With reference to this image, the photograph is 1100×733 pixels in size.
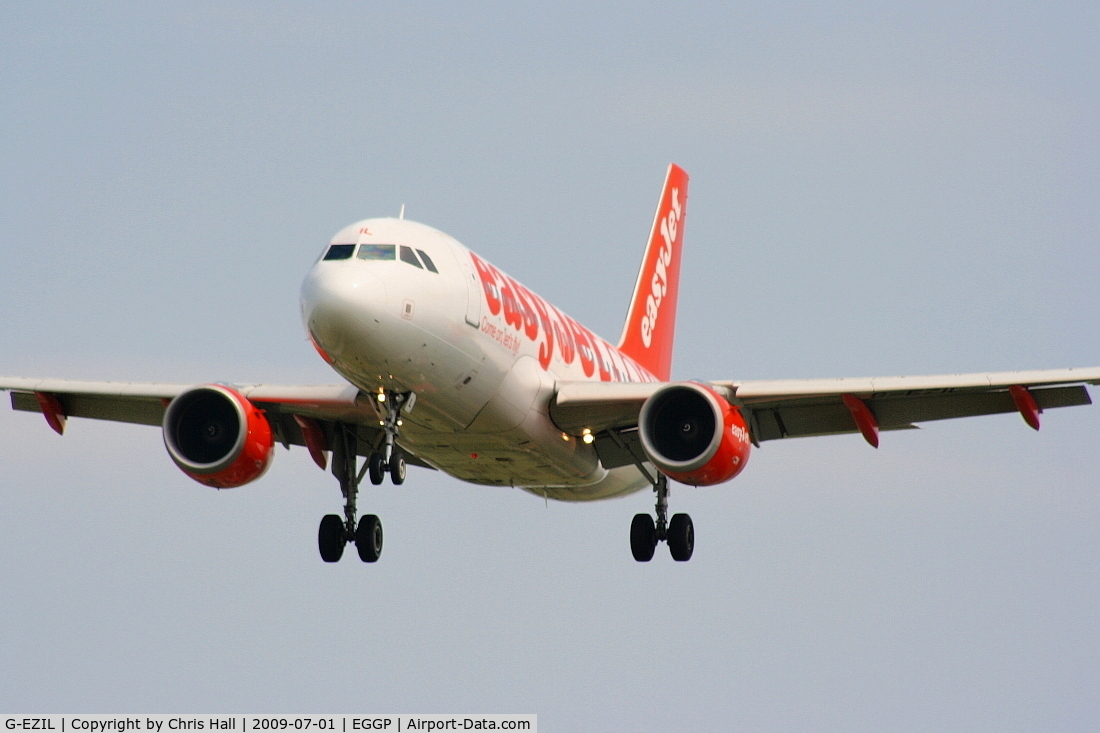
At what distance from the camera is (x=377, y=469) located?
26.2 metres

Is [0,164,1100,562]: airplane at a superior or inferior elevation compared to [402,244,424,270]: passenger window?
inferior

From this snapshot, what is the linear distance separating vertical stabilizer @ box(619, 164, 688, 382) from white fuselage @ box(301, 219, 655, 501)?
9.28 m

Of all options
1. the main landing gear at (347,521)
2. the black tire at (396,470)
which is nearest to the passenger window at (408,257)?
the black tire at (396,470)

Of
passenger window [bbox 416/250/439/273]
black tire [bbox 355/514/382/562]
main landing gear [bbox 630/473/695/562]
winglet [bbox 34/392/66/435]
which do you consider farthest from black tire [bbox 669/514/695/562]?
winglet [bbox 34/392/66/435]

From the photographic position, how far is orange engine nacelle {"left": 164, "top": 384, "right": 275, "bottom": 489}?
28516 millimetres

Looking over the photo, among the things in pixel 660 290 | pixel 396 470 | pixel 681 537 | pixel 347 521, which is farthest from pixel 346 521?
pixel 660 290

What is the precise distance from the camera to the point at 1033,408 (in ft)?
92.7

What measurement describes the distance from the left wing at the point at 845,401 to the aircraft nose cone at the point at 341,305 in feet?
16.8

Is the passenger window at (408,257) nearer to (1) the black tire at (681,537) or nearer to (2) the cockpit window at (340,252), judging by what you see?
(2) the cockpit window at (340,252)

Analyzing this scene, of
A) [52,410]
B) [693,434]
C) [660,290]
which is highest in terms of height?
[660,290]

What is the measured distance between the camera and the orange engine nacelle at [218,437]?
2852 centimetres

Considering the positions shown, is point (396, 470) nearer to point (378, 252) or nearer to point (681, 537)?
point (378, 252)

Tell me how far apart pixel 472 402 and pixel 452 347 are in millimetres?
1417

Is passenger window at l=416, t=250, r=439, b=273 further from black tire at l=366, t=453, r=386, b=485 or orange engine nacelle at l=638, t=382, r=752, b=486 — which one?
orange engine nacelle at l=638, t=382, r=752, b=486
